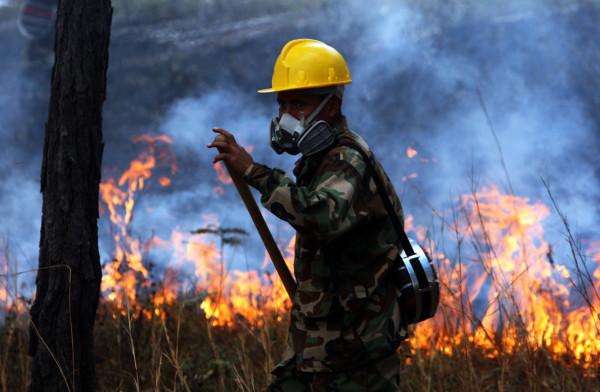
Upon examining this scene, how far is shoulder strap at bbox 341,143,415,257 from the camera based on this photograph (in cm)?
226

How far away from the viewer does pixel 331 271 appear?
89.9 inches

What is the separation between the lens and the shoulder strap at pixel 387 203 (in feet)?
7.43

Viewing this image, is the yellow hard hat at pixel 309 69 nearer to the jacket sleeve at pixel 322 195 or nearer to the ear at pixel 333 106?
the ear at pixel 333 106

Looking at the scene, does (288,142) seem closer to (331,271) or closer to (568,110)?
(331,271)

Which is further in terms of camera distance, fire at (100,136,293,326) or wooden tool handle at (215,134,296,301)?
fire at (100,136,293,326)

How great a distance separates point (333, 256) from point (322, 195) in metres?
0.34

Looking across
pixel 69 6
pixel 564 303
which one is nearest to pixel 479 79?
pixel 564 303

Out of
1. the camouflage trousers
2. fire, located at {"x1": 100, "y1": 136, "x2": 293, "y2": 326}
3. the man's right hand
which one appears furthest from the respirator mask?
fire, located at {"x1": 100, "y1": 136, "x2": 293, "y2": 326}

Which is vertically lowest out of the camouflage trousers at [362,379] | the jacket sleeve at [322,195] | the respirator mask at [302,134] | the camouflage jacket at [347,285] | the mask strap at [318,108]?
the camouflage trousers at [362,379]

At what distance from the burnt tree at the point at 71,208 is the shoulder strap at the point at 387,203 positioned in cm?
179

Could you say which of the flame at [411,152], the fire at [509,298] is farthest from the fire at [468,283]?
the flame at [411,152]

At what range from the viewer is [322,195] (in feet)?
6.63

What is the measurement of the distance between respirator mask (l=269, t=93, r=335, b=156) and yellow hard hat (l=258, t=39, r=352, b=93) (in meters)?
0.08

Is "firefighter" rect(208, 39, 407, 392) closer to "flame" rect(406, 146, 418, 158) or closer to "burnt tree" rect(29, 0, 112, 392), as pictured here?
"burnt tree" rect(29, 0, 112, 392)
